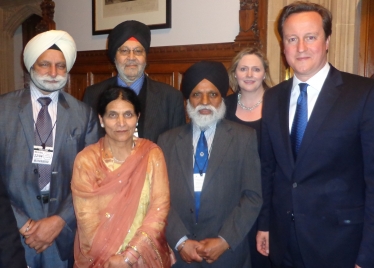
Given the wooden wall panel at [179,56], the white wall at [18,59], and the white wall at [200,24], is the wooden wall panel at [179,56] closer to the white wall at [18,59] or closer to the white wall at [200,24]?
the white wall at [200,24]

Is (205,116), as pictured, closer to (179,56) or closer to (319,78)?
(319,78)

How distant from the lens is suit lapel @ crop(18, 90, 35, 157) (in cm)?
223

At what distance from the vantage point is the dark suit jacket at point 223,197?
2.21 m

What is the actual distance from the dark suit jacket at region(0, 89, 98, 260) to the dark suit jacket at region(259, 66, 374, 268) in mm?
1208

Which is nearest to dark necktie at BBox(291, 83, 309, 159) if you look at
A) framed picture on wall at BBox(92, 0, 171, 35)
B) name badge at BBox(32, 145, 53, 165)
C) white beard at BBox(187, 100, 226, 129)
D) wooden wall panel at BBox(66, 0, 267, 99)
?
white beard at BBox(187, 100, 226, 129)

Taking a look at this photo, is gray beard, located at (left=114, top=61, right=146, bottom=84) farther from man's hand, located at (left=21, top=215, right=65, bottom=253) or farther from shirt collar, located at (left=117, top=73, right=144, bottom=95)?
man's hand, located at (left=21, top=215, right=65, bottom=253)

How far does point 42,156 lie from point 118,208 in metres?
0.54

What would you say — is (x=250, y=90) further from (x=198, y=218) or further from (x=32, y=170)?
(x=32, y=170)

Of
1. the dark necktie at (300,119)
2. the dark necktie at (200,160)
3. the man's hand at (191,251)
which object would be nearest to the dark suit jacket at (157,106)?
the dark necktie at (200,160)

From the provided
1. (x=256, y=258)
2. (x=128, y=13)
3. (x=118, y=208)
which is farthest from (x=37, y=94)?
(x=128, y=13)

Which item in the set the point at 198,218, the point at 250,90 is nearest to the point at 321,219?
the point at 198,218

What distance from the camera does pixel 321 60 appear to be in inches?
75.2

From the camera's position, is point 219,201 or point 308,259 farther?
point 219,201

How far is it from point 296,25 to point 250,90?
36.2 inches
